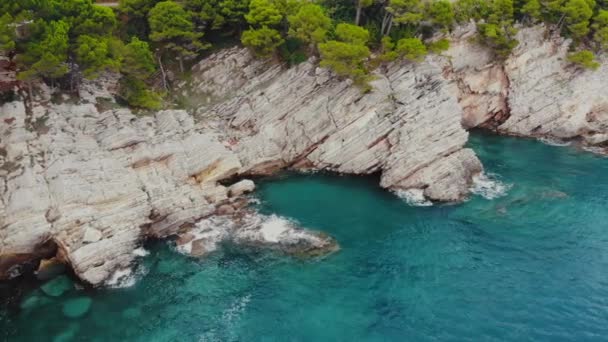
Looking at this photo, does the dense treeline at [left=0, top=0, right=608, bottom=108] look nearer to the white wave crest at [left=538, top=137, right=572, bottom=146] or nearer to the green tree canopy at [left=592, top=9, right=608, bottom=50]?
the green tree canopy at [left=592, top=9, right=608, bottom=50]

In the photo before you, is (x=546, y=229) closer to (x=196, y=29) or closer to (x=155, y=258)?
(x=155, y=258)

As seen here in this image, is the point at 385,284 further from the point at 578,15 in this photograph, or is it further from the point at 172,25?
the point at 578,15

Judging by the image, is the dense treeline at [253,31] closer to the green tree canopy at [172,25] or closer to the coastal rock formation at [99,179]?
the green tree canopy at [172,25]

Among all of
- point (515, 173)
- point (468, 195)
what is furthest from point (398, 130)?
point (515, 173)

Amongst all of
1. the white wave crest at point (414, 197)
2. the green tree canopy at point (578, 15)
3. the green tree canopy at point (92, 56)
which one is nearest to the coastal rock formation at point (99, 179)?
the green tree canopy at point (92, 56)

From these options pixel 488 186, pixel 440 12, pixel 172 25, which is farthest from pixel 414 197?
pixel 172 25

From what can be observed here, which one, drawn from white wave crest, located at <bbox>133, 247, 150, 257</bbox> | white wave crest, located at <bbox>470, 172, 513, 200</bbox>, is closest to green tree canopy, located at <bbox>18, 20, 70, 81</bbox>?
white wave crest, located at <bbox>133, 247, 150, 257</bbox>

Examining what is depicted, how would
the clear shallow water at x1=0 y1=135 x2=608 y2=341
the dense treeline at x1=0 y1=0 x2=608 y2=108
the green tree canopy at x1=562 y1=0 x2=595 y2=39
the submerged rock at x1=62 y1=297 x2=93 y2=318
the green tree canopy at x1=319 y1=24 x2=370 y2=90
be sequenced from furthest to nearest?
the green tree canopy at x1=562 y1=0 x2=595 y2=39 < the green tree canopy at x1=319 y1=24 x2=370 y2=90 < the dense treeline at x1=0 y1=0 x2=608 y2=108 < the submerged rock at x1=62 y1=297 x2=93 y2=318 < the clear shallow water at x1=0 y1=135 x2=608 y2=341
